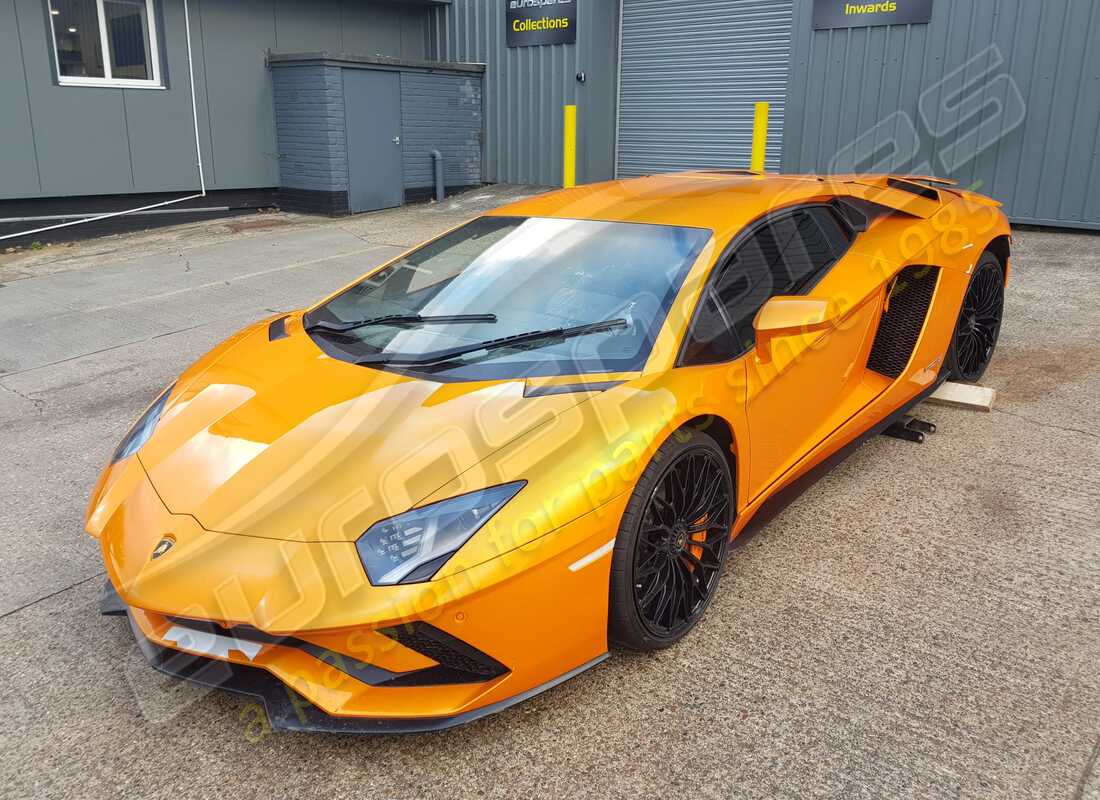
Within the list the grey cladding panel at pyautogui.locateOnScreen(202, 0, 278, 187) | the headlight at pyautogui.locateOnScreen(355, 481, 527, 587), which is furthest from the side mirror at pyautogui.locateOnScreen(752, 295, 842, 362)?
the grey cladding panel at pyautogui.locateOnScreen(202, 0, 278, 187)

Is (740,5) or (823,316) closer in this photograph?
(823,316)

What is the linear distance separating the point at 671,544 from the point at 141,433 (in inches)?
72.4

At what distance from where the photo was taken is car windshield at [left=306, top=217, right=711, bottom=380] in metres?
2.76

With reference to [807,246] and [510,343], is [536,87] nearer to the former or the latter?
[807,246]

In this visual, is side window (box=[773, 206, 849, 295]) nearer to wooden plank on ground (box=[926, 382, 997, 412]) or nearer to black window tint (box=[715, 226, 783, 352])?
black window tint (box=[715, 226, 783, 352])

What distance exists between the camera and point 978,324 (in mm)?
4754

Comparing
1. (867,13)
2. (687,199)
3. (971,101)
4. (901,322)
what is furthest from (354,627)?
(867,13)

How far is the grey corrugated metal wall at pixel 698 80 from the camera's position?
11.1 metres

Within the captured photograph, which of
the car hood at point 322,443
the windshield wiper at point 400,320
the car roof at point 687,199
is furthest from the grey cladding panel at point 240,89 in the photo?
the car hood at point 322,443

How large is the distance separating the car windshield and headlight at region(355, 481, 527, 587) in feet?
1.94

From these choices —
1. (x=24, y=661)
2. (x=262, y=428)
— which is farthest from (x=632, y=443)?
(x=24, y=661)

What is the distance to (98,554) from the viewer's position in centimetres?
329

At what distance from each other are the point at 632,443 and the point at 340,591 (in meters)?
0.88

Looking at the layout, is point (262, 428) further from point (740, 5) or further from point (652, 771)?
point (740, 5)
